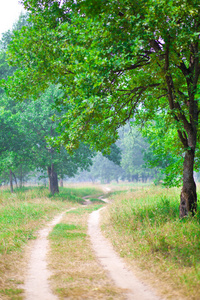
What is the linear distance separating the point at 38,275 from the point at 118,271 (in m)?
1.92

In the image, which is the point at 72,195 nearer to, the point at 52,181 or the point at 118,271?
the point at 52,181

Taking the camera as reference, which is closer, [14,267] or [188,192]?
[14,267]

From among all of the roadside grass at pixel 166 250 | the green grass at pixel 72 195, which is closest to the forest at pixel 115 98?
the roadside grass at pixel 166 250

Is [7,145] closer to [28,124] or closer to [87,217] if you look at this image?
[28,124]

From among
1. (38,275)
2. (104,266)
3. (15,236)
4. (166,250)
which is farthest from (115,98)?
(15,236)

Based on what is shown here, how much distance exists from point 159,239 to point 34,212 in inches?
344

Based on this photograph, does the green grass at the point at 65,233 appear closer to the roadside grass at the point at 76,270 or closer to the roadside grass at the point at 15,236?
the roadside grass at the point at 76,270

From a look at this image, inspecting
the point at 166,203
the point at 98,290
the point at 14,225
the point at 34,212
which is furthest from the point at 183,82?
the point at 34,212

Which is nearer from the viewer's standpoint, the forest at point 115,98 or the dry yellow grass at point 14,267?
the dry yellow grass at point 14,267

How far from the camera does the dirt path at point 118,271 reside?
5324 millimetres

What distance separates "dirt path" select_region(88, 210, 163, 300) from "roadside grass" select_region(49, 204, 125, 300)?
0.64 feet

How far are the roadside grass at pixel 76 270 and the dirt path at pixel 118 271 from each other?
20 centimetres

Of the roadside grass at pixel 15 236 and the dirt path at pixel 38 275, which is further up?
the roadside grass at pixel 15 236

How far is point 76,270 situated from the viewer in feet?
22.2
